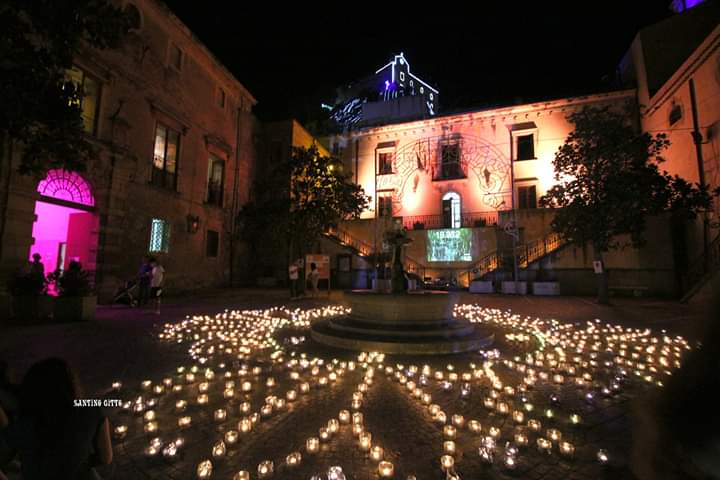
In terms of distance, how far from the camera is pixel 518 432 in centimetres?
288

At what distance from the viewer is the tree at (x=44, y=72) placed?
14.5 feet

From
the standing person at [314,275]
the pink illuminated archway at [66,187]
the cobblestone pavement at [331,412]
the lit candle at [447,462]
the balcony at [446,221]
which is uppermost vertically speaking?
the balcony at [446,221]

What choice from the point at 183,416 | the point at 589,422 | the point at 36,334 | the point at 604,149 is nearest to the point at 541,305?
the point at 604,149

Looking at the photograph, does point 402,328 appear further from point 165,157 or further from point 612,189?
point 165,157

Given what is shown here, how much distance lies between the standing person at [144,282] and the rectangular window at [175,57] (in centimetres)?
946

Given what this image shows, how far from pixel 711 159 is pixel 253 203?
21247mm

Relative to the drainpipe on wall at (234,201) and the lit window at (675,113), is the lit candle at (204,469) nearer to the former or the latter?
the drainpipe on wall at (234,201)

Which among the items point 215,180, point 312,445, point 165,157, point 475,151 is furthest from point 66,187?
point 475,151

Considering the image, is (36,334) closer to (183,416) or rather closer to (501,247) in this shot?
(183,416)

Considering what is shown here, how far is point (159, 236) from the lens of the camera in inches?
539

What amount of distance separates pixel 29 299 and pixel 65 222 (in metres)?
6.53

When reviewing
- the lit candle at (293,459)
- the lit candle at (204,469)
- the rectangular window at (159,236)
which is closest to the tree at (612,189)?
the lit candle at (293,459)

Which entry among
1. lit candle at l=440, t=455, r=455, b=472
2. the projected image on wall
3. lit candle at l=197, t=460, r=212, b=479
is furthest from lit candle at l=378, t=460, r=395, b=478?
the projected image on wall

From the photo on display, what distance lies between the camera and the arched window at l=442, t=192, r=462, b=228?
22.2 meters
